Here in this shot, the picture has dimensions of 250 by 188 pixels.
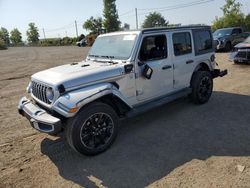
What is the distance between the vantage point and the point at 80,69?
4523mm

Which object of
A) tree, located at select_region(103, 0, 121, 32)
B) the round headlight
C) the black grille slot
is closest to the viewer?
the round headlight

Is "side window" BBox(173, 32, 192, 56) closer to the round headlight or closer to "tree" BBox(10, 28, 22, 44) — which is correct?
the round headlight

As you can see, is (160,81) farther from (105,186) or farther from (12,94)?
(12,94)

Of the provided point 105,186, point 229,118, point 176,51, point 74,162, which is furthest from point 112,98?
point 229,118

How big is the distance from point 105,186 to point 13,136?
8.50 feet

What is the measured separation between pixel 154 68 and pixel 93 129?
178 centimetres

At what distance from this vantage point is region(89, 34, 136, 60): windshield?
485 centimetres

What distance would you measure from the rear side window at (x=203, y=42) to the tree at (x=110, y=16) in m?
47.8

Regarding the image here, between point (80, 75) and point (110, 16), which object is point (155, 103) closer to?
point (80, 75)

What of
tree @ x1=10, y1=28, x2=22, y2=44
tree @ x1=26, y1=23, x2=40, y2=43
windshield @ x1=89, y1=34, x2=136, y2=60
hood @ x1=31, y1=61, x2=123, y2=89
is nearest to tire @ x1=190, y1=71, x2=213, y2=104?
windshield @ x1=89, y1=34, x2=136, y2=60

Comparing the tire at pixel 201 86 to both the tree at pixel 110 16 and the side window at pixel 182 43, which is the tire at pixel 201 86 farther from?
the tree at pixel 110 16

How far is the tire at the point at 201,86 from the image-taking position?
6102 mm

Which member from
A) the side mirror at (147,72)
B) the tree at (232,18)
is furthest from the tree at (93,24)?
the side mirror at (147,72)

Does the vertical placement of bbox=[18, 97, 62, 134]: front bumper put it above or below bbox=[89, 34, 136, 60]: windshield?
below
